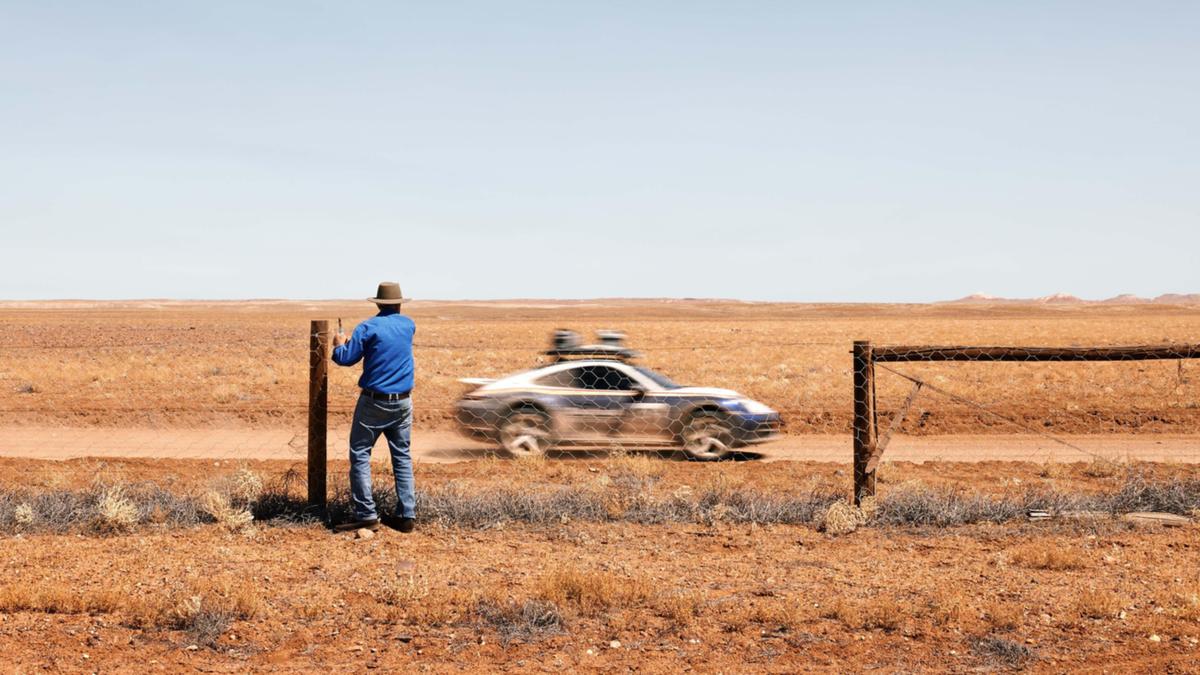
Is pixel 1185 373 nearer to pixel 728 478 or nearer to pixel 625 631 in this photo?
pixel 728 478

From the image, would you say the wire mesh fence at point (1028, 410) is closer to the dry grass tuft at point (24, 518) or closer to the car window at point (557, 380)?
the car window at point (557, 380)

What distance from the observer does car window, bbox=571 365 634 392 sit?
41.8ft

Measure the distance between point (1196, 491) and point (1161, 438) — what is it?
6.95 metres

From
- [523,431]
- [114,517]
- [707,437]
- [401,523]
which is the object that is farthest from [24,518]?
[707,437]

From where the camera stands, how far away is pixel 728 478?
431 inches

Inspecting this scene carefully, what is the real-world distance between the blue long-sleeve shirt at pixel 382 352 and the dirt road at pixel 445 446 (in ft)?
16.3

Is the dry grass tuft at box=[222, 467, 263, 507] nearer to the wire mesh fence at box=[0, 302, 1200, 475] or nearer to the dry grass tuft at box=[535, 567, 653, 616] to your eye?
the dry grass tuft at box=[535, 567, 653, 616]

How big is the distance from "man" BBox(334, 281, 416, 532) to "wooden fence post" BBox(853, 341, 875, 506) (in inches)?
154

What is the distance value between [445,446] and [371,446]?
635 cm

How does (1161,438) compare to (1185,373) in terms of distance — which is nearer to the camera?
(1161,438)

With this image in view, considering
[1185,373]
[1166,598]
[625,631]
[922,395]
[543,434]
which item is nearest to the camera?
[625,631]

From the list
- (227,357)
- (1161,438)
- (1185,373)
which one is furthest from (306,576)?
(227,357)

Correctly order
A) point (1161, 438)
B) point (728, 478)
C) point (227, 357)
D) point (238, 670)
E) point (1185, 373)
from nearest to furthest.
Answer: point (238, 670)
point (728, 478)
point (1161, 438)
point (1185, 373)
point (227, 357)

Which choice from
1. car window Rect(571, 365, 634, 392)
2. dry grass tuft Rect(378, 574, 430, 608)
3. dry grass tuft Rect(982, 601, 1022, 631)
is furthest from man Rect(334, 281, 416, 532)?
car window Rect(571, 365, 634, 392)
